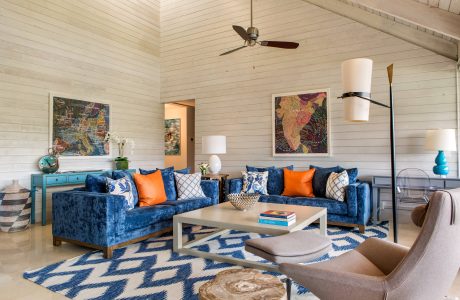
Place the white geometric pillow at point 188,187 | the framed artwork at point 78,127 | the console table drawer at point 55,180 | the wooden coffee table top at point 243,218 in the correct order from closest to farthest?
the wooden coffee table top at point 243,218
the white geometric pillow at point 188,187
the console table drawer at point 55,180
the framed artwork at point 78,127

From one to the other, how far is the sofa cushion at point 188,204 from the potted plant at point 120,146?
7.01 ft

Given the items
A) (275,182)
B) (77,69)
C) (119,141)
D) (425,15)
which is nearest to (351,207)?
(275,182)

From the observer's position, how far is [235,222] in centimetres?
282

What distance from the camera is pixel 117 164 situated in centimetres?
582

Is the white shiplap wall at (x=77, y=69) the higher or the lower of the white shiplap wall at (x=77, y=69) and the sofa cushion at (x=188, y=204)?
the higher

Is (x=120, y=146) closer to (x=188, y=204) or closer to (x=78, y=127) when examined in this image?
(x=78, y=127)

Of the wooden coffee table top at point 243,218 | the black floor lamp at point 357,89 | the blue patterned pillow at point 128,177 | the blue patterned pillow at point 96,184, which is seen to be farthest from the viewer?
the blue patterned pillow at point 128,177

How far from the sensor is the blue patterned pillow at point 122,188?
3502 mm

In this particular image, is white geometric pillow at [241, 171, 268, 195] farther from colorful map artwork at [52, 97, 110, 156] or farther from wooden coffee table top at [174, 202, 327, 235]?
colorful map artwork at [52, 97, 110, 156]

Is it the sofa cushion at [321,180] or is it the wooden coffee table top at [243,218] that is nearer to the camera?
the wooden coffee table top at [243,218]

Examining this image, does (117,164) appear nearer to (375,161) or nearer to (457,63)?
(375,161)

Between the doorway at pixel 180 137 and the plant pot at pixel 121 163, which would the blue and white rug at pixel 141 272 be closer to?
the plant pot at pixel 121 163

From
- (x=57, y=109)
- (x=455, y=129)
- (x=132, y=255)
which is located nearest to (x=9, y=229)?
(x=57, y=109)

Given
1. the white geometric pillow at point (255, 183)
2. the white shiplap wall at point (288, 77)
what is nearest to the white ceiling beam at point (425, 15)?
the white shiplap wall at point (288, 77)
